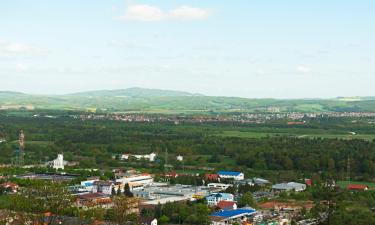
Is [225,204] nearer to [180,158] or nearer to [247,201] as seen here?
[247,201]

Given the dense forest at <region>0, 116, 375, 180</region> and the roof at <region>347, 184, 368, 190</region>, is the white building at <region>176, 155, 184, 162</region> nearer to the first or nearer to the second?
the dense forest at <region>0, 116, 375, 180</region>

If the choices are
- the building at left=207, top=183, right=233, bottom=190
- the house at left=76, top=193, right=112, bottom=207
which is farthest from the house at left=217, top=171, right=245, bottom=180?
the house at left=76, top=193, right=112, bottom=207

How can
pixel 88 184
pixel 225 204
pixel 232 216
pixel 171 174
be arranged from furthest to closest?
pixel 171 174
pixel 88 184
pixel 225 204
pixel 232 216

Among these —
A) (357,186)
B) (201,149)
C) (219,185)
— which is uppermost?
(201,149)

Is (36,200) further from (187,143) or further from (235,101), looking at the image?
(235,101)

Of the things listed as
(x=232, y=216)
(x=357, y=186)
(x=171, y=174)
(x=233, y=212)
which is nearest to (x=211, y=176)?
(x=171, y=174)

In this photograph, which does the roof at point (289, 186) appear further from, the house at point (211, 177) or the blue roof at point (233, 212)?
the blue roof at point (233, 212)

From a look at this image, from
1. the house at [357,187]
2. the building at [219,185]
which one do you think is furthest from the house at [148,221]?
the house at [357,187]
